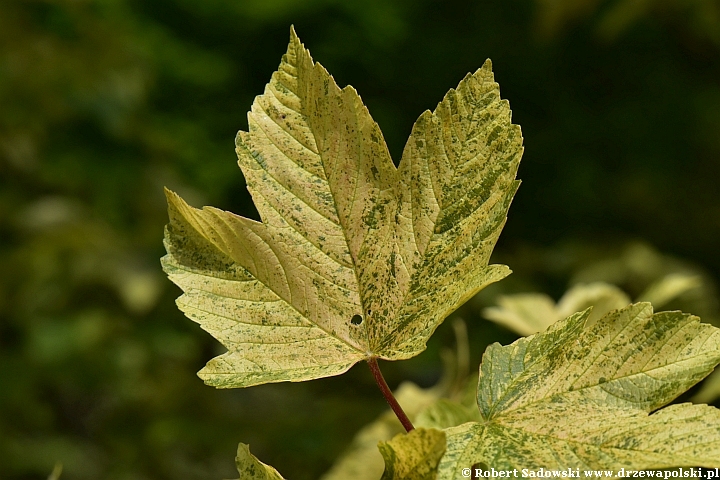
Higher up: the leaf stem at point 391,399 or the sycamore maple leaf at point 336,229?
the sycamore maple leaf at point 336,229

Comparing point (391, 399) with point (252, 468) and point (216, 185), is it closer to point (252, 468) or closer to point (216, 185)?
point (252, 468)

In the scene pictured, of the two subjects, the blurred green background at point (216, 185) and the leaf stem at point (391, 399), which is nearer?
the leaf stem at point (391, 399)

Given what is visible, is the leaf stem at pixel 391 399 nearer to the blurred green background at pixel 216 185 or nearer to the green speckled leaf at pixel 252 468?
the green speckled leaf at pixel 252 468

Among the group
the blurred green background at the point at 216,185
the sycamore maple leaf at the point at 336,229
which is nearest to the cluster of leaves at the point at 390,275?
the sycamore maple leaf at the point at 336,229

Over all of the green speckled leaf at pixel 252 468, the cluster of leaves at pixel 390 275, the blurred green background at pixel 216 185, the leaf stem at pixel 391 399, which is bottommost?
the green speckled leaf at pixel 252 468

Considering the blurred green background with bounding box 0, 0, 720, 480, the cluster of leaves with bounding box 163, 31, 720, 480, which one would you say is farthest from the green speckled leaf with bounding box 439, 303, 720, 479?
the blurred green background with bounding box 0, 0, 720, 480
